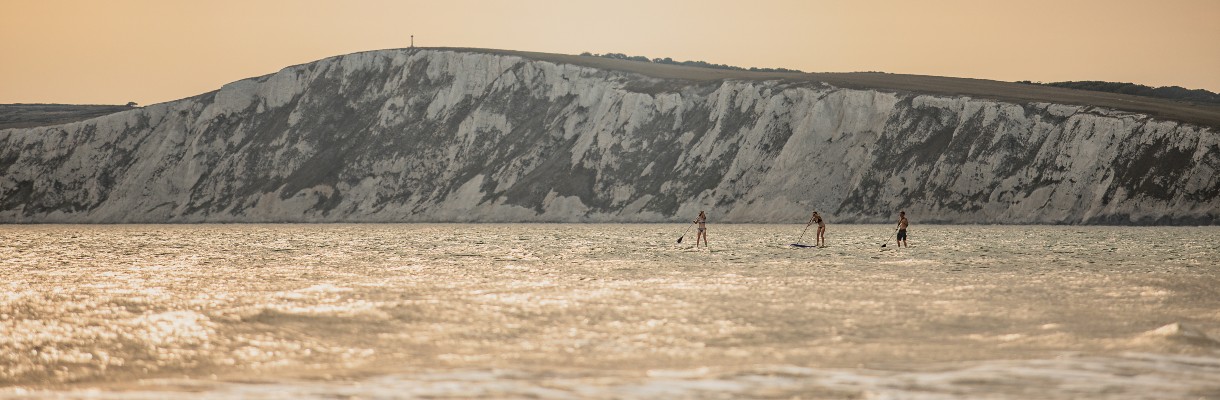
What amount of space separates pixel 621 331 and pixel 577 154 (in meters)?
93.2

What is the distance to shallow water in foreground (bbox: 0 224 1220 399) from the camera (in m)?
13.1

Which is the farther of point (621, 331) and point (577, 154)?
point (577, 154)

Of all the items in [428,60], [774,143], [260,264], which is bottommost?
[260,264]

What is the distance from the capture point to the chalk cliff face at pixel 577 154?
88.7 meters

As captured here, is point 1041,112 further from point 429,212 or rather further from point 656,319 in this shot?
point 656,319

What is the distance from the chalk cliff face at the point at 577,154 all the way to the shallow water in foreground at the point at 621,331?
192ft

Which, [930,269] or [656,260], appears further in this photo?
[656,260]

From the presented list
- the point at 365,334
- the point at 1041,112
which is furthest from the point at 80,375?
the point at 1041,112

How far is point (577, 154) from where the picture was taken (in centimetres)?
11088

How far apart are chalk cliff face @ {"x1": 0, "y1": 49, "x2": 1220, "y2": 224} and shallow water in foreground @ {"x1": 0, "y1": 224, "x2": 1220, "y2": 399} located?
58.4 meters

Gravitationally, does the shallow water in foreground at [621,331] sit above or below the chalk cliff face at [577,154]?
below

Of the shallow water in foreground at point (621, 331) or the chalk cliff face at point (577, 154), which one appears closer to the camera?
the shallow water in foreground at point (621, 331)

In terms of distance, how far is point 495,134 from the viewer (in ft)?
385

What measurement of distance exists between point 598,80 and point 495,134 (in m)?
10.6
